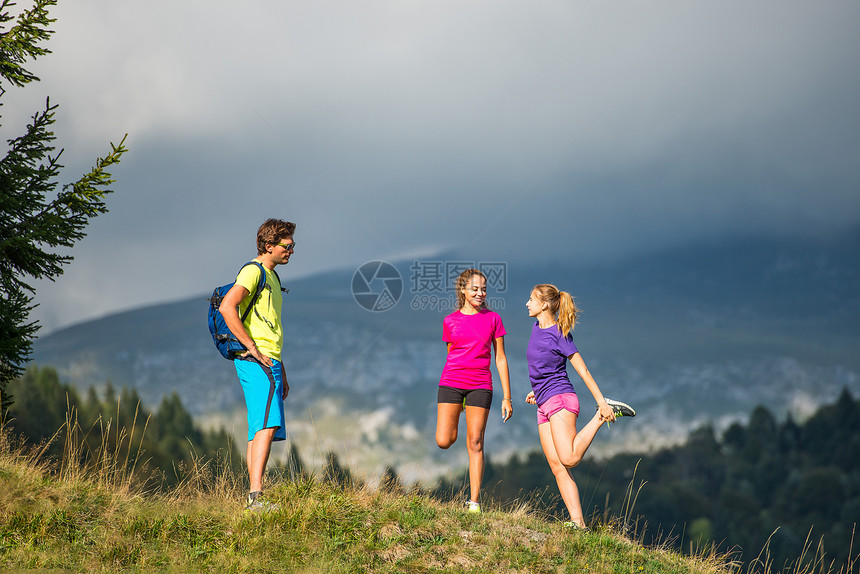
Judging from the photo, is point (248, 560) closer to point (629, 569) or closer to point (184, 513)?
point (184, 513)

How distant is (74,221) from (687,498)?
15958cm

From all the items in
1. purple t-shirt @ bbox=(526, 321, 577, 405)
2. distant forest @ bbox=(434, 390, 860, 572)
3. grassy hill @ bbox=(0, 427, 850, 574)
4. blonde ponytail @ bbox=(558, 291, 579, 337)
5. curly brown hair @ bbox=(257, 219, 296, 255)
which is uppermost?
curly brown hair @ bbox=(257, 219, 296, 255)

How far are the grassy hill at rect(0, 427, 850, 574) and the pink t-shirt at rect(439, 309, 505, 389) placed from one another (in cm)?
141

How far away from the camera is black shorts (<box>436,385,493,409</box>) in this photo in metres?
7.91

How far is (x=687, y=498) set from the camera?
150m

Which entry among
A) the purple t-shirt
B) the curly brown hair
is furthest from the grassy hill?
the curly brown hair

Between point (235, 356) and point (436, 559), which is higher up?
point (235, 356)

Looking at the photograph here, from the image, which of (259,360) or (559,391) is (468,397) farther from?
(259,360)

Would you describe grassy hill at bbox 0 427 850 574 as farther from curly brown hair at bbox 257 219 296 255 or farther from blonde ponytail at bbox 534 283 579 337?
curly brown hair at bbox 257 219 296 255

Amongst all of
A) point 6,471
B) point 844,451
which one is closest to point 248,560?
point 6,471

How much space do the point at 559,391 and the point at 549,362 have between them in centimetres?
33

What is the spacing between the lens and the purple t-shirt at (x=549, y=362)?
7.55 m

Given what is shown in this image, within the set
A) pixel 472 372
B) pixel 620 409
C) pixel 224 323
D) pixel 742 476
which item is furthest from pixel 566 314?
pixel 742 476

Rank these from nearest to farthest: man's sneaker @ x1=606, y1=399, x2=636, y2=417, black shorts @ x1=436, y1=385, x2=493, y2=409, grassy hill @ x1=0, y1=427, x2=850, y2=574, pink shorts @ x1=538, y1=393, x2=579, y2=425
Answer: grassy hill @ x1=0, y1=427, x2=850, y2=574 < man's sneaker @ x1=606, y1=399, x2=636, y2=417 < pink shorts @ x1=538, y1=393, x2=579, y2=425 < black shorts @ x1=436, y1=385, x2=493, y2=409
